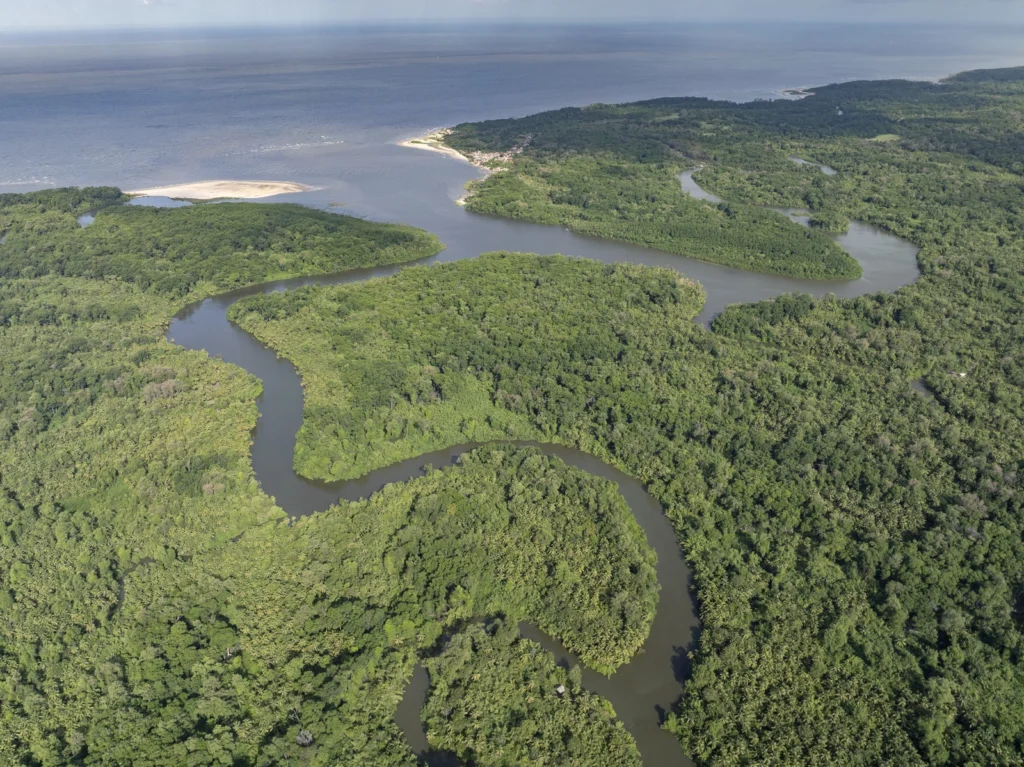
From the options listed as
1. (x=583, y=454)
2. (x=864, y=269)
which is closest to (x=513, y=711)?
(x=583, y=454)

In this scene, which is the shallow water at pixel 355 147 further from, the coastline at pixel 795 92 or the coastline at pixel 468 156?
the coastline at pixel 795 92

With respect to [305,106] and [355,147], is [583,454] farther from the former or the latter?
[305,106]

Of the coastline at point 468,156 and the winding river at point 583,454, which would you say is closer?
the winding river at point 583,454

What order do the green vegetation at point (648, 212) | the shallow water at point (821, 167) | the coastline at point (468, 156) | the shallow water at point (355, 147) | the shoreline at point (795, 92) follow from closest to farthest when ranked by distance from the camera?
the shallow water at point (355, 147)
the green vegetation at point (648, 212)
the shallow water at point (821, 167)
the coastline at point (468, 156)
the shoreline at point (795, 92)

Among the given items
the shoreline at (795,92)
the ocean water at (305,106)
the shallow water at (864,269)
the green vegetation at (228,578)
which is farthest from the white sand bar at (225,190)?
the shoreline at (795,92)

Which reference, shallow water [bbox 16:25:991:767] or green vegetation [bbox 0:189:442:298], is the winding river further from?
green vegetation [bbox 0:189:442:298]
